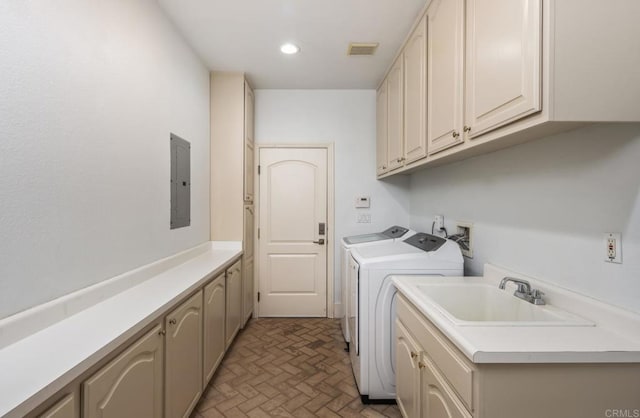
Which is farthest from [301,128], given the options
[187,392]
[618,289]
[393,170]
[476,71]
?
[618,289]

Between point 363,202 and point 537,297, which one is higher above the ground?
point 363,202

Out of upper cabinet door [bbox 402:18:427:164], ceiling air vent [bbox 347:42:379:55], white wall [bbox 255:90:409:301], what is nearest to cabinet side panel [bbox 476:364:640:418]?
upper cabinet door [bbox 402:18:427:164]

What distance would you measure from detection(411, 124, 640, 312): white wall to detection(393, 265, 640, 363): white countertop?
0.22 feet

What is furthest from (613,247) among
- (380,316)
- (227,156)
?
(227,156)

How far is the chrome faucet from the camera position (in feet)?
4.40

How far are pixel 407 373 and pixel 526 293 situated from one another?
0.71 meters

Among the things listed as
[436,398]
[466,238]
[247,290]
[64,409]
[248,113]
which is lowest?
[247,290]

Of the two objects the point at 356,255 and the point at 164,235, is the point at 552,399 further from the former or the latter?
the point at 164,235

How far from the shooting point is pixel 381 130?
3.10 m

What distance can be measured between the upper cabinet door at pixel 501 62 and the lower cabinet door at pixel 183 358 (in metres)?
1.68

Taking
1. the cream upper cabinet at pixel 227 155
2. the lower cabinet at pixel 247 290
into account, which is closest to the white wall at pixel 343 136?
the cream upper cabinet at pixel 227 155

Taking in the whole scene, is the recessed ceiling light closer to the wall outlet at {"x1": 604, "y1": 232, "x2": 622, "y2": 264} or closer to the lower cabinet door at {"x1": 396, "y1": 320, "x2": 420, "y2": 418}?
the lower cabinet door at {"x1": 396, "y1": 320, "x2": 420, "y2": 418}

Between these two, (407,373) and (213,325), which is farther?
(213,325)

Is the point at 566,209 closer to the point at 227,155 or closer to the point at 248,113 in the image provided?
the point at 227,155
